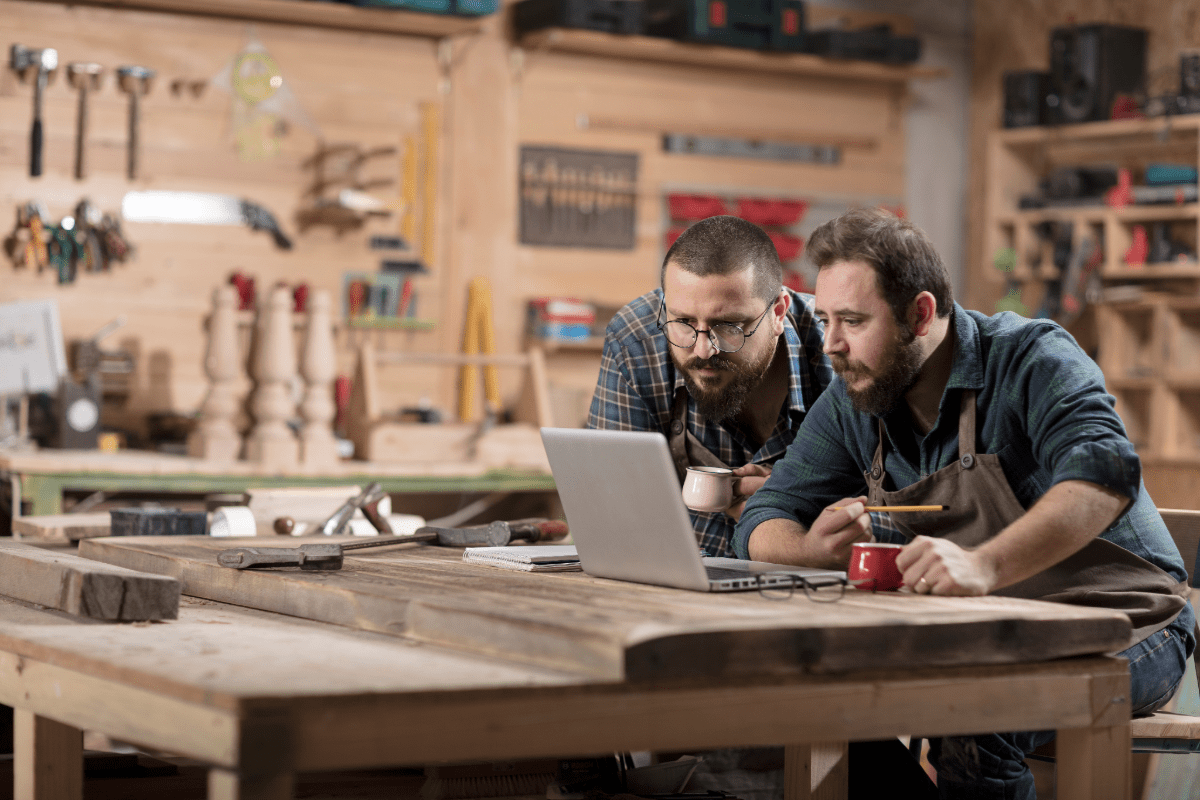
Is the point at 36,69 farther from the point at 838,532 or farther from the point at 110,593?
the point at 838,532

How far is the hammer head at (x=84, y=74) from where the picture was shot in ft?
16.6

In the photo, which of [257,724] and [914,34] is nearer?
[257,724]

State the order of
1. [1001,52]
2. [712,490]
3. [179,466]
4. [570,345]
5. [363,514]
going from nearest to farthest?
[712,490] < [363,514] < [179,466] < [570,345] < [1001,52]

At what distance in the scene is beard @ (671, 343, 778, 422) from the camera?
9.26ft

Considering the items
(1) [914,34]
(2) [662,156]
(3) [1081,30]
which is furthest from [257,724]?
(1) [914,34]

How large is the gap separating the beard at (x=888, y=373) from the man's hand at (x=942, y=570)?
39cm

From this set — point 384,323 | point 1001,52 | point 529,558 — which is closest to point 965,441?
point 529,558

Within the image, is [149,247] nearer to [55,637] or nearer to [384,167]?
[384,167]

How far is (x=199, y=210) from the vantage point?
5320 mm

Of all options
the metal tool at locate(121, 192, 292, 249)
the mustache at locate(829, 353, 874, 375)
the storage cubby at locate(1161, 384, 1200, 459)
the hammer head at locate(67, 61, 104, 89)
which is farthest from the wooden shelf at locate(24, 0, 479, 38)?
the mustache at locate(829, 353, 874, 375)

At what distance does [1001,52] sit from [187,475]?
162 inches

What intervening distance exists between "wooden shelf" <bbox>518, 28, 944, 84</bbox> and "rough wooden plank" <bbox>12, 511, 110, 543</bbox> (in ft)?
9.69

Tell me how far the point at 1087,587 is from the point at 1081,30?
4215mm

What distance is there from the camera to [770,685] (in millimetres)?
1733
